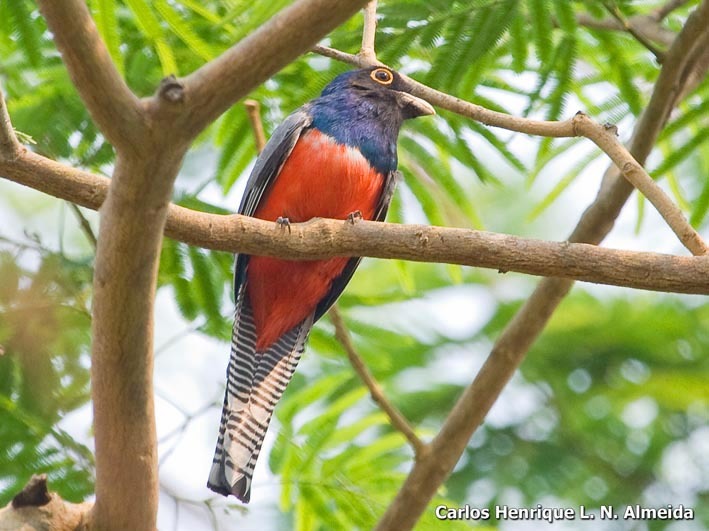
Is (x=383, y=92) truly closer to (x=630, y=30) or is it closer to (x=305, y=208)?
(x=305, y=208)

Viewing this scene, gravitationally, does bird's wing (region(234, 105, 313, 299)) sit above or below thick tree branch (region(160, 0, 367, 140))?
above

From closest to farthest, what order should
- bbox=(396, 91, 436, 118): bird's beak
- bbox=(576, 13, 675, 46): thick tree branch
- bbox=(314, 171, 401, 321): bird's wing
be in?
bbox=(576, 13, 675, 46): thick tree branch
bbox=(314, 171, 401, 321): bird's wing
bbox=(396, 91, 436, 118): bird's beak

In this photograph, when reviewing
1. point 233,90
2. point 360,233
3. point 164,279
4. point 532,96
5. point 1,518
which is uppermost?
point 532,96

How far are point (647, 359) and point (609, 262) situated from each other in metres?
4.24

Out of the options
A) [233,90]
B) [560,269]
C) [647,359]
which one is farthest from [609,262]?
[647,359]

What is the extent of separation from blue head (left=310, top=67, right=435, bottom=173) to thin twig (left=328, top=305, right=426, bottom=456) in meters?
0.81

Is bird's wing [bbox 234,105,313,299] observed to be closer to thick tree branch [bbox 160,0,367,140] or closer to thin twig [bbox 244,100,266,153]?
thin twig [bbox 244,100,266,153]

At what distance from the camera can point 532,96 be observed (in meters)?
4.98

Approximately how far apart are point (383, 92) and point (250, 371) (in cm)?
168

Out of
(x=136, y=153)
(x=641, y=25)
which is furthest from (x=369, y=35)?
(x=136, y=153)

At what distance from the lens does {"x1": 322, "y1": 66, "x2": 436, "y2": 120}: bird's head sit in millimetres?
5695

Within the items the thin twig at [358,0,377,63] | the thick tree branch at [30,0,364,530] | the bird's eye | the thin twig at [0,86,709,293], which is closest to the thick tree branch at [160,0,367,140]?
the thick tree branch at [30,0,364,530]

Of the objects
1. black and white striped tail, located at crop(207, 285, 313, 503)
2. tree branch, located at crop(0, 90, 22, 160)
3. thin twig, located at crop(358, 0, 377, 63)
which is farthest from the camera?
black and white striped tail, located at crop(207, 285, 313, 503)

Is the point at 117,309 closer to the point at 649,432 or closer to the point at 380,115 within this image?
the point at 380,115
